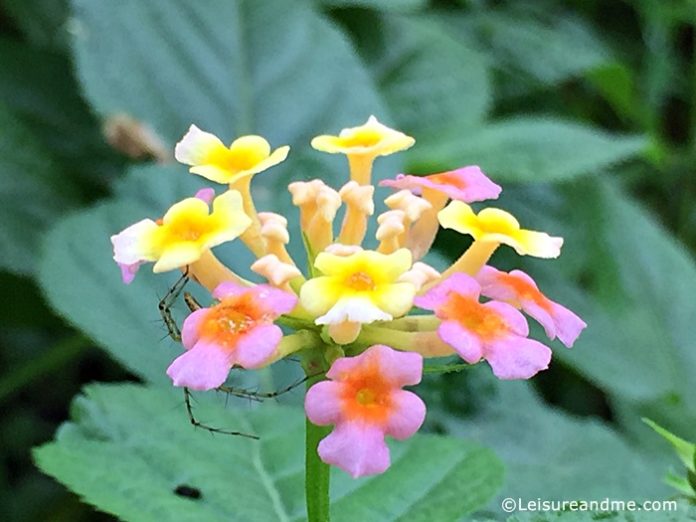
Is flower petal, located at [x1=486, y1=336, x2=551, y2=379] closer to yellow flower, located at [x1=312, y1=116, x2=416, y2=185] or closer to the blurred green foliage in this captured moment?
yellow flower, located at [x1=312, y1=116, x2=416, y2=185]

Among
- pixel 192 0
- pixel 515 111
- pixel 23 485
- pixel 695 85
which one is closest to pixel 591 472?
pixel 23 485

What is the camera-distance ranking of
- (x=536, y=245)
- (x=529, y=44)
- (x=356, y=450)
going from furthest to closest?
(x=529, y=44) < (x=536, y=245) < (x=356, y=450)

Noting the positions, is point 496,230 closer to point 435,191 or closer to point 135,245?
point 435,191

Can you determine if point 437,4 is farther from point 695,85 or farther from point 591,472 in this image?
point 591,472

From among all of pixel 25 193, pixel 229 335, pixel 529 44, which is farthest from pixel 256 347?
pixel 529 44

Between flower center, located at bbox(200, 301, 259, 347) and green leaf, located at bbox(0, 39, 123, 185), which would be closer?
flower center, located at bbox(200, 301, 259, 347)

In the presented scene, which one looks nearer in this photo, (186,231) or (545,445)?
(186,231)

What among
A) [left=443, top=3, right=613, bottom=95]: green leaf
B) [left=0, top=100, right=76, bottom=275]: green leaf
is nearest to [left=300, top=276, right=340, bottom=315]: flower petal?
[left=0, top=100, right=76, bottom=275]: green leaf
